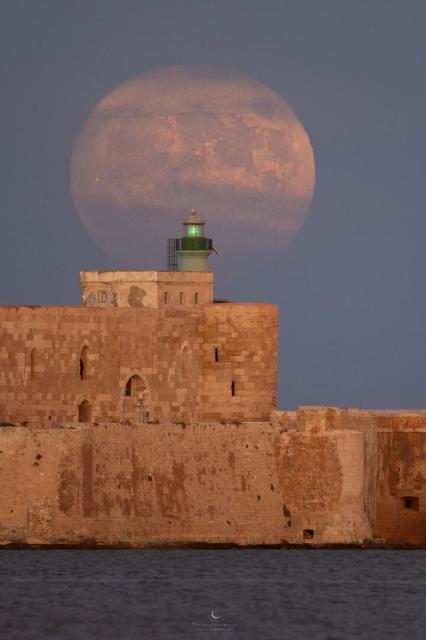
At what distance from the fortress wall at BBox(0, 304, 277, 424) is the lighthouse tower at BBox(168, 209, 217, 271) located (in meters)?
A: 3.37

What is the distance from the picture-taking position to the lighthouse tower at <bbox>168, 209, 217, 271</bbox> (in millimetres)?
132750

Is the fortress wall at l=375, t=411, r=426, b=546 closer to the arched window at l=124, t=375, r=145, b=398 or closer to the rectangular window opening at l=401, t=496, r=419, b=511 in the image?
the rectangular window opening at l=401, t=496, r=419, b=511

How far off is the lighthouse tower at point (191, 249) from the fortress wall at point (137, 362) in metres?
3.37

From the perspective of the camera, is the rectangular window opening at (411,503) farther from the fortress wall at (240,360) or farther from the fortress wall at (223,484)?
the fortress wall at (223,484)

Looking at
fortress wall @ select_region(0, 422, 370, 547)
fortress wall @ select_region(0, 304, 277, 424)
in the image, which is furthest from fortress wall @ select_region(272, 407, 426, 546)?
fortress wall @ select_region(0, 422, 370, 547)

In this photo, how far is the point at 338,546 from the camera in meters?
124

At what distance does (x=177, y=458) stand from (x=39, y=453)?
135 inches
